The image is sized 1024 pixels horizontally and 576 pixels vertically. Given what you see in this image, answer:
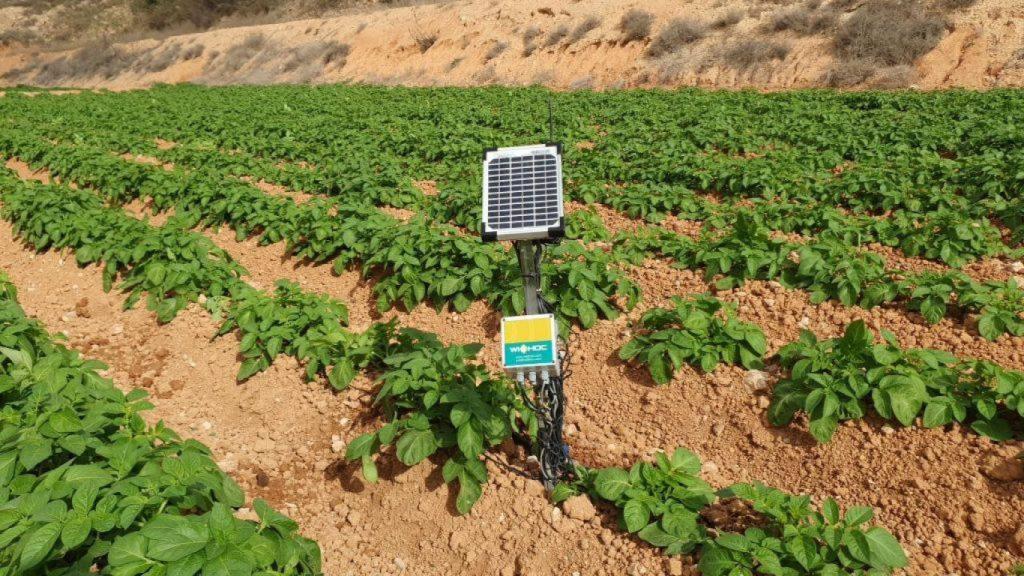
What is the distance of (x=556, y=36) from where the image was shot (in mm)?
24594

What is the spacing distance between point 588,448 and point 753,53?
19276 mm

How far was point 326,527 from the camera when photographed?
2.94 meters

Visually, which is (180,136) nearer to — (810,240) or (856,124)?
(810,240)

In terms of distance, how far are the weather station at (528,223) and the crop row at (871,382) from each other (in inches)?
58.9

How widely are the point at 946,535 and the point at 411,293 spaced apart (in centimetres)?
381

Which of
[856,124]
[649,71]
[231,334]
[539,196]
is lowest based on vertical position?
[649,71]

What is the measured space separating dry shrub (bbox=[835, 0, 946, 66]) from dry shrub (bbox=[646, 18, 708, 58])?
483cm

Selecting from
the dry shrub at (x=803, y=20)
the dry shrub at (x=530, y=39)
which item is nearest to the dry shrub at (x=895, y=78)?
the dry shrub at (x=803, y=20)

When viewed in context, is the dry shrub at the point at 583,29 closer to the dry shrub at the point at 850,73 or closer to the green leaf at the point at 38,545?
the dry shrub at the point at 850,73

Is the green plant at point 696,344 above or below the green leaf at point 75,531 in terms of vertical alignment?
below

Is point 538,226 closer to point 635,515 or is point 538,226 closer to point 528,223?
point 528,223

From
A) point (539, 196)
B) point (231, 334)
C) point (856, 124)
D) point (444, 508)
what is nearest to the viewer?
point (539, 196)

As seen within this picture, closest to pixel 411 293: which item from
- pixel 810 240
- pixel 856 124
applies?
pixel 810 240

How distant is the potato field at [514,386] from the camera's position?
2.40 metres
